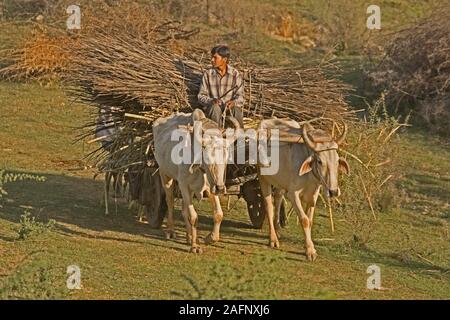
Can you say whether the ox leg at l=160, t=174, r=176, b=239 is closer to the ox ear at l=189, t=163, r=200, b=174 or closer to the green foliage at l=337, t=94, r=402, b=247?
the ox ear at l=189, t=163, r=200, b=174

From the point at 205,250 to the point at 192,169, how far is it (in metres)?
0.80

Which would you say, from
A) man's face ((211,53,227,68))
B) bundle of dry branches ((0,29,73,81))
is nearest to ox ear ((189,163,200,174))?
man's face ((211,53,227,68))

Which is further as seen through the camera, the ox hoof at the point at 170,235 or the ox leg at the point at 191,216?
the ox hoof at the point at 170,235

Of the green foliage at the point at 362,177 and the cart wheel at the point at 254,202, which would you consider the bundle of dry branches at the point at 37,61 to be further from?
the green foliage at the point at 362,177

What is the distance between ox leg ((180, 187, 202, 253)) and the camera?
9.74 m

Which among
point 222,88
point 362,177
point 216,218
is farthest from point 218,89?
point 362,177

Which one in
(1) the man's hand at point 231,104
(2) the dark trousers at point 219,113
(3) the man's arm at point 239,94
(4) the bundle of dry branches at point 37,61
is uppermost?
(4) the bundle of dry branches at point 37,61

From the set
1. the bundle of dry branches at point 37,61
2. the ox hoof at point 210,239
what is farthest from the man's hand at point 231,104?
the bundle of dry branches at point 37,61

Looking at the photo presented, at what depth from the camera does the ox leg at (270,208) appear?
10.1 meters

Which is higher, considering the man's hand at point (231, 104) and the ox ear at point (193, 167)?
the man's hand at point (231, 104)

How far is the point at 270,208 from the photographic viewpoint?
33.4 ft

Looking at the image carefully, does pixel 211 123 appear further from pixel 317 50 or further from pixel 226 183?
pixel 317 50

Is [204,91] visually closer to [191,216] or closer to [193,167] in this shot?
[193,167]

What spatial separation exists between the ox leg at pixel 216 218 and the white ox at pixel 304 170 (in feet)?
1.73
